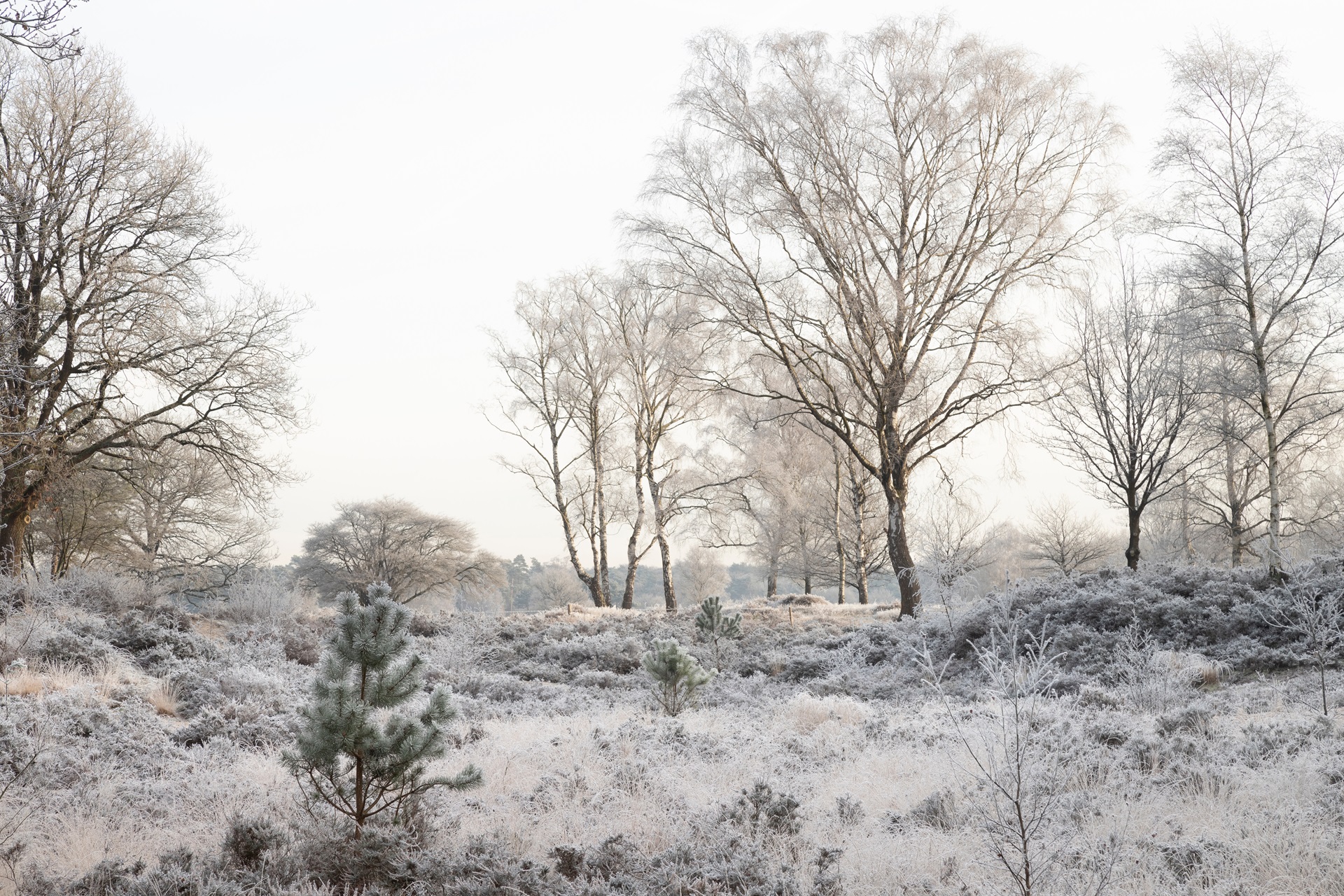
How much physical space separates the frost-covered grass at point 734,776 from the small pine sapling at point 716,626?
6.61 feet

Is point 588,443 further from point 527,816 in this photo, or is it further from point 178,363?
point 527,816

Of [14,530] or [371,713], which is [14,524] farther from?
[371,713]

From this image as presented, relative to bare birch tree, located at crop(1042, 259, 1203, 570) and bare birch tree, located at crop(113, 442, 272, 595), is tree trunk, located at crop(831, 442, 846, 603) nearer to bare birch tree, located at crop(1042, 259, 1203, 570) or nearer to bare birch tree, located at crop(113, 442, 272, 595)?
bare birch tree, located at crop(1042, 259, 1203, 570)

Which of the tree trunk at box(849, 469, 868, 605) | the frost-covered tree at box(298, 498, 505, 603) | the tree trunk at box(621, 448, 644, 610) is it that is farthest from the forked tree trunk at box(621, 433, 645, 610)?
the frost-covered tree at box(298, 498, 505, 603)

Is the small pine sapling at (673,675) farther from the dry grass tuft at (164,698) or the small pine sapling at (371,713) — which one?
the dry grass tuft at (164,698)

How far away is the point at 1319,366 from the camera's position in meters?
15.9

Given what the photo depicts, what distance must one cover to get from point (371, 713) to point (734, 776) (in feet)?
9.61

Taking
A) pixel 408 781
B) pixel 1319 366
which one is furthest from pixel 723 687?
pixel 1319 366

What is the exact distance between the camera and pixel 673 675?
32.4 ft

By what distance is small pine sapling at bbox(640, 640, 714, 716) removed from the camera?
32.3 feet

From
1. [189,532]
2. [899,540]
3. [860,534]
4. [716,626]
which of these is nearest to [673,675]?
[716,626]

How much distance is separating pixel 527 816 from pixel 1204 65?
16.5 metres

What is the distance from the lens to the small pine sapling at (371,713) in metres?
4.34

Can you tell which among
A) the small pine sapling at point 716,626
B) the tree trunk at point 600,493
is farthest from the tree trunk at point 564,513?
the small pine sapling at point 716,626
